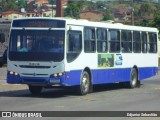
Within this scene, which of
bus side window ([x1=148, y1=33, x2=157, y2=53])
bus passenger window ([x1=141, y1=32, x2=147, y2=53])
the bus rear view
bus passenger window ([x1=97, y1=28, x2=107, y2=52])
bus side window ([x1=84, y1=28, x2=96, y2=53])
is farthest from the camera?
bus side window ([x1=148, y1=33, x2=157, y2=53])

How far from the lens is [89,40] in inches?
957

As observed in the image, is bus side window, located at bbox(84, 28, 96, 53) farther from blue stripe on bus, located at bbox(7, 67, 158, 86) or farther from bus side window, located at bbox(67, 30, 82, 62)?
blue stripe on bus, located at bbox(7, 67, 158, 86)

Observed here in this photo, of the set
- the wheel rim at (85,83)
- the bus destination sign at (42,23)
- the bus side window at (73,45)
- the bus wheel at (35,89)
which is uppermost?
the bus destination sign at (42,23)

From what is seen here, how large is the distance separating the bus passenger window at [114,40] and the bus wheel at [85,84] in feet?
8.99

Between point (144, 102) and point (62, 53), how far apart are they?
3.44m

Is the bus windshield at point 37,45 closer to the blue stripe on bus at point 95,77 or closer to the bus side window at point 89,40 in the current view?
the blue stripe on bus at point 95,77

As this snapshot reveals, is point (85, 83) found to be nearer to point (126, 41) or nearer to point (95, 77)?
point (95, 77)

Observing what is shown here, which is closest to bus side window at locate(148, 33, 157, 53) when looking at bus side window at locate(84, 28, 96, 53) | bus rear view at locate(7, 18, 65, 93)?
bus side window at locate(84, 28, 96, 53)

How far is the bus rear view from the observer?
22.2 m

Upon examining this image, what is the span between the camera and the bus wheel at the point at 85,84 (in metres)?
23.5

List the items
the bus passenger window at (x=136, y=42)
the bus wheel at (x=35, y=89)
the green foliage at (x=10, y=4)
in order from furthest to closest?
the green foliage at (x=10, y=4) → the bus passenger window at (x=136, y=42) → the bus wheel at (x=35, y=89)

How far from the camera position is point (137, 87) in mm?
29375

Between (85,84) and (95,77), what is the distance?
1099 millimetres

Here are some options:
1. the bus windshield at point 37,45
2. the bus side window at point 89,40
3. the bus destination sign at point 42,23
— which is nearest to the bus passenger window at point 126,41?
the bus side window at point 89,40
